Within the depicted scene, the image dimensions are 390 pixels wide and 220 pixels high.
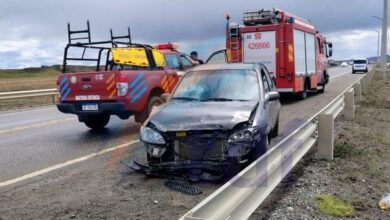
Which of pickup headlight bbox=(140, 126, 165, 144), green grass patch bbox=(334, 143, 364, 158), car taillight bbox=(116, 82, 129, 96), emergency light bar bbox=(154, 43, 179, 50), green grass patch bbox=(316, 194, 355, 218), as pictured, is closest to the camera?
green grass patch bbox=(316, 194, 355, 218)

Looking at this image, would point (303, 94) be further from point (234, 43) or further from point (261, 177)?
point (261, 177)

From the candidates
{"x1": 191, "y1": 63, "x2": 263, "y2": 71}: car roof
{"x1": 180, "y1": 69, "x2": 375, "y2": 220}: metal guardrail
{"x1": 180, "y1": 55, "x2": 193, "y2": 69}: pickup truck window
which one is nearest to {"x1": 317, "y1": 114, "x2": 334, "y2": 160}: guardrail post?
{"x1": 180, "y1": 69, "x2": 375, "y2": 220}: metal guardrail

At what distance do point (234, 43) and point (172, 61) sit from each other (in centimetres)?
582

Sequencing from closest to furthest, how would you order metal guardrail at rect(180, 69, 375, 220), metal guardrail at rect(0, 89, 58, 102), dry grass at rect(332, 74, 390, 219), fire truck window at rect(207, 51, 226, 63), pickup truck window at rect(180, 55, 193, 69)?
metal guardrail at rect(180, 69, 375, 220) → dry grass at rect(332, 74, 390, 219) → pickup truck window at rect(180, 55, 193, 69) → fire truck window at rect(207, 51, 226, 63) → metal guardrail at rect(0, 89, 58, 102)

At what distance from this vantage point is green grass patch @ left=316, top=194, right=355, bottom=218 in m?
5.25

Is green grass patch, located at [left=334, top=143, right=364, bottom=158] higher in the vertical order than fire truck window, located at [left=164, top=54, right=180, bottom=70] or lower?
lower

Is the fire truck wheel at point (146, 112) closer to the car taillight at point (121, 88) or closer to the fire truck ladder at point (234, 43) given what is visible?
the car taillight at point (121, 88)

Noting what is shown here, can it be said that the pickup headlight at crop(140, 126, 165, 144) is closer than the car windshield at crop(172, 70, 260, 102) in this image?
Yes

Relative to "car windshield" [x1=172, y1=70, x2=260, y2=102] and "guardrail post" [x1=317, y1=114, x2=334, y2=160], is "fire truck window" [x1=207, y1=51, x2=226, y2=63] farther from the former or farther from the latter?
"guardrail post" [x1=317, y1=114, x2=334, y2=160]

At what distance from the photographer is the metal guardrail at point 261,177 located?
337cm

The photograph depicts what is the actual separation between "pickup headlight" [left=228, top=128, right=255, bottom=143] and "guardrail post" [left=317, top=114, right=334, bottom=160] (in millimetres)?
1737

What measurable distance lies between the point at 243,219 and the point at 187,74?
16.7 ft

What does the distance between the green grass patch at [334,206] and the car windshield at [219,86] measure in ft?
7.19

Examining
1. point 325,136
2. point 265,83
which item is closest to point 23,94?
point 265,83
